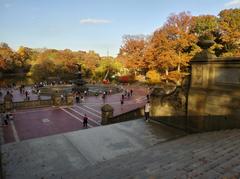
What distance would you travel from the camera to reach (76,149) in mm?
8711

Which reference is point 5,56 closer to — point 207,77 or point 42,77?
point 42,77

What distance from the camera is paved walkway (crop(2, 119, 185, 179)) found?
7.12m

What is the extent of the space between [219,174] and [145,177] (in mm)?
→ 1518

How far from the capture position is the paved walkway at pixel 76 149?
23.4 ft

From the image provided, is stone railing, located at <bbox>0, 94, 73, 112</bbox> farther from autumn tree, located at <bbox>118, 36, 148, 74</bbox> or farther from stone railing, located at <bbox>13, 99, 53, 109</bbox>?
autumn tree, located at <bbox>118, 36, 148, 74</bbox>

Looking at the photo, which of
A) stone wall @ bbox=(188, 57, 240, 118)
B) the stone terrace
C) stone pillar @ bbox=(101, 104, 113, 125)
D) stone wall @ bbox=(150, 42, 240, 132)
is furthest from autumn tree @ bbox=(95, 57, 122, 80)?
stone wall @ bbox=(188, 57, 240, 118)

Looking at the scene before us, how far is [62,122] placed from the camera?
1925 cm

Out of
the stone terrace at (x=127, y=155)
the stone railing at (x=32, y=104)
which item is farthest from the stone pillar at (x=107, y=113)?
the stone railing at (x=32, y=104)

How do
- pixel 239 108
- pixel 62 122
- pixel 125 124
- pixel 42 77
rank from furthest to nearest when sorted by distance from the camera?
pixel 42 77 < pixel 62 122 < pixel 125 124 < pixel 239 108

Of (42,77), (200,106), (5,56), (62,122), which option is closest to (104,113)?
(62,122)

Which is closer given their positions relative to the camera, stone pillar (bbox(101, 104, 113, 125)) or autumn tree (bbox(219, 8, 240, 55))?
stone pillar (bbox(101, 104, 113, 125))

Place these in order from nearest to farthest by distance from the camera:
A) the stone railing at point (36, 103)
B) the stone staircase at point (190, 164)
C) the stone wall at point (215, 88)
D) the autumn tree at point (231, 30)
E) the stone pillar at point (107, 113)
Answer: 1. the stone staircase at point (190, 164)
2. the stone wall at point (215, 88)
3. the stone pillar at point (107, 113)
4. the stone railing at point (36, 103)
5. the autumn tree at point (231, 30)

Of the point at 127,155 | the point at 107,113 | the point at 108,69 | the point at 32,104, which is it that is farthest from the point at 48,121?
the point at 108,69

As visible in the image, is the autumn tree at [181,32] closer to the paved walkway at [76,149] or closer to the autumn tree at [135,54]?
the autumn tree at [135,54]
